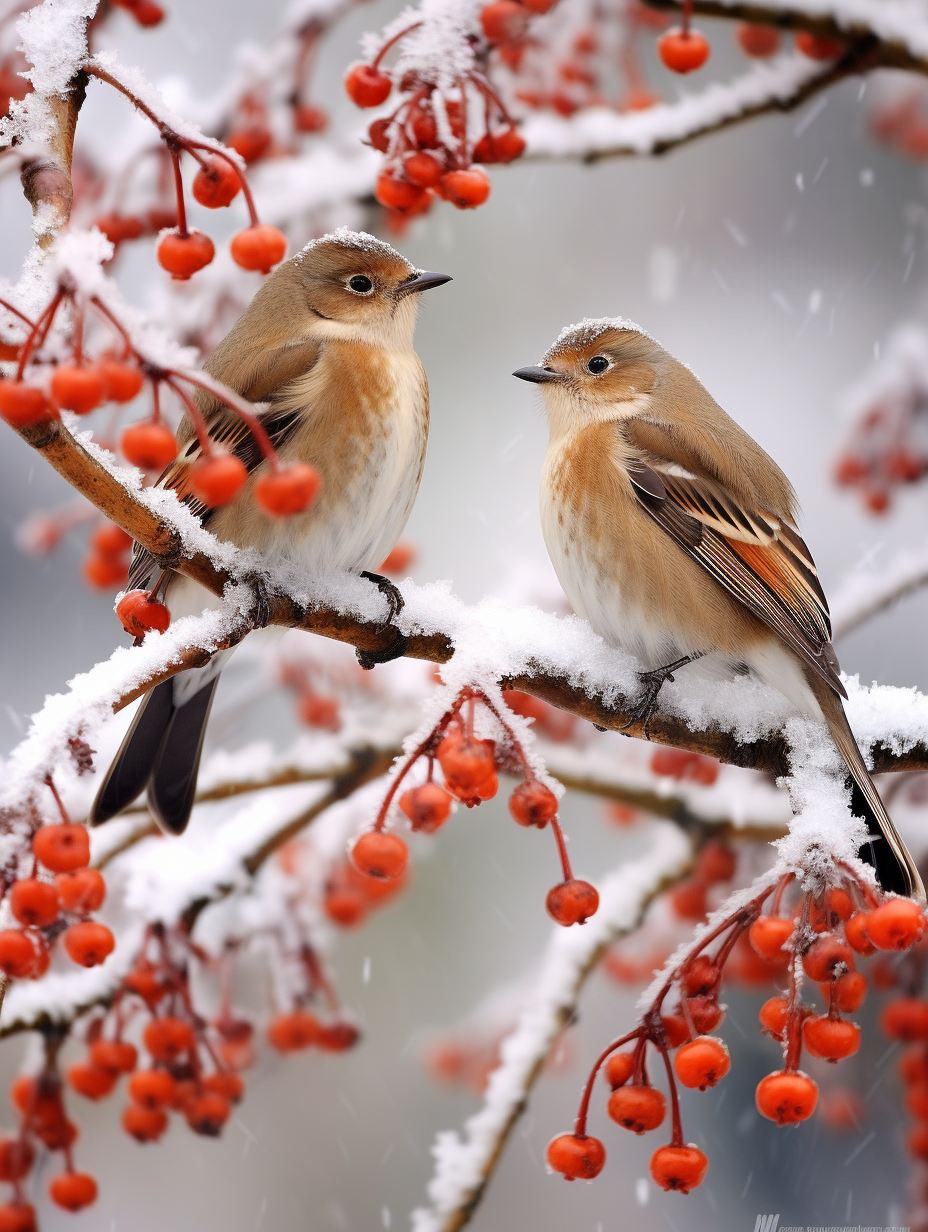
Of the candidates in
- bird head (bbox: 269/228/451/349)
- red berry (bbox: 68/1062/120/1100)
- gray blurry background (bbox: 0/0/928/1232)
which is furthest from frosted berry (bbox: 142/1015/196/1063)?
gray blurry background (bbox: 0/0/928/1232)

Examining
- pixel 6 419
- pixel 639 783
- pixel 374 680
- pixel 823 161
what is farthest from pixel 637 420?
pixel 823 161

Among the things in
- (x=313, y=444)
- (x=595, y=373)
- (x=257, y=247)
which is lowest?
(x=257, y=247)

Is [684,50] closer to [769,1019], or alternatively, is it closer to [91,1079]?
[769,1019]

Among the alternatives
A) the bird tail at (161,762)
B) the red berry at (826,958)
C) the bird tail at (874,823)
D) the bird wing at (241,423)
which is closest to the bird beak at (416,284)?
the bird wing at (241,423)

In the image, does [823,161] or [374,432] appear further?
[823,161]

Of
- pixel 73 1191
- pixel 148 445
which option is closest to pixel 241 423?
pixel 148 445

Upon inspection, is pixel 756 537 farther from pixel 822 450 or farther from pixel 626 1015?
pixel 626 1015
